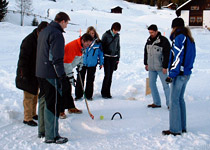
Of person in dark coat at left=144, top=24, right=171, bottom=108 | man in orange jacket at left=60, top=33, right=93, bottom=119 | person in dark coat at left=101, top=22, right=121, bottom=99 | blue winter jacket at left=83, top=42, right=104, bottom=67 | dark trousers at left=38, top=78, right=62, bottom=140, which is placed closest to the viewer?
dark trousers at left=38, top=78, right=62, bottom=140

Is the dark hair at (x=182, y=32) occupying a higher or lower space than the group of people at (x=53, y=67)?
higher

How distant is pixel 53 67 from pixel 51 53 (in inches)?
8.5

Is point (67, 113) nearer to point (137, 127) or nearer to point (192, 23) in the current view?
point (137, 127)

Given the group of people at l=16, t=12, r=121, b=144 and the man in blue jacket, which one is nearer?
the group of people at l=16, t=12, r=121, b=144

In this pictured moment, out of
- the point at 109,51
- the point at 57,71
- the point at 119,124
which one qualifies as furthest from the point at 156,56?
the point at 57,71

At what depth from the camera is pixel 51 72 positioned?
373 centimetres

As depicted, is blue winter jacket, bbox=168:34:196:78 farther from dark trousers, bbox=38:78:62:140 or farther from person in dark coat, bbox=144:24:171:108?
dark trousers, bbox=38:78:62:140

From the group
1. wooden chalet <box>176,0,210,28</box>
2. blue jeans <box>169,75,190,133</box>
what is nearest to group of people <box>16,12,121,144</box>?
blue jeans <box>169,75,190,133</box>

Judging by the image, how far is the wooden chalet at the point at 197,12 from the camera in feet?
144

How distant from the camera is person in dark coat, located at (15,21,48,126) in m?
4.50

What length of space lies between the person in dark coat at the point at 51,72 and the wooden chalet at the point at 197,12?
143 ft

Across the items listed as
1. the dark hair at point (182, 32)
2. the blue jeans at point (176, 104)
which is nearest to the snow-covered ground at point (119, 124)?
the blue jeans at point (176, 104)

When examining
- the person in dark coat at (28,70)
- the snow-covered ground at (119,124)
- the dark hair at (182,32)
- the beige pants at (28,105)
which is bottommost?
the snow-covered ground at (119,124)

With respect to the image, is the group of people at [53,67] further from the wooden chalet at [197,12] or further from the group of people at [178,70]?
the wooden chalet at [197,12]
